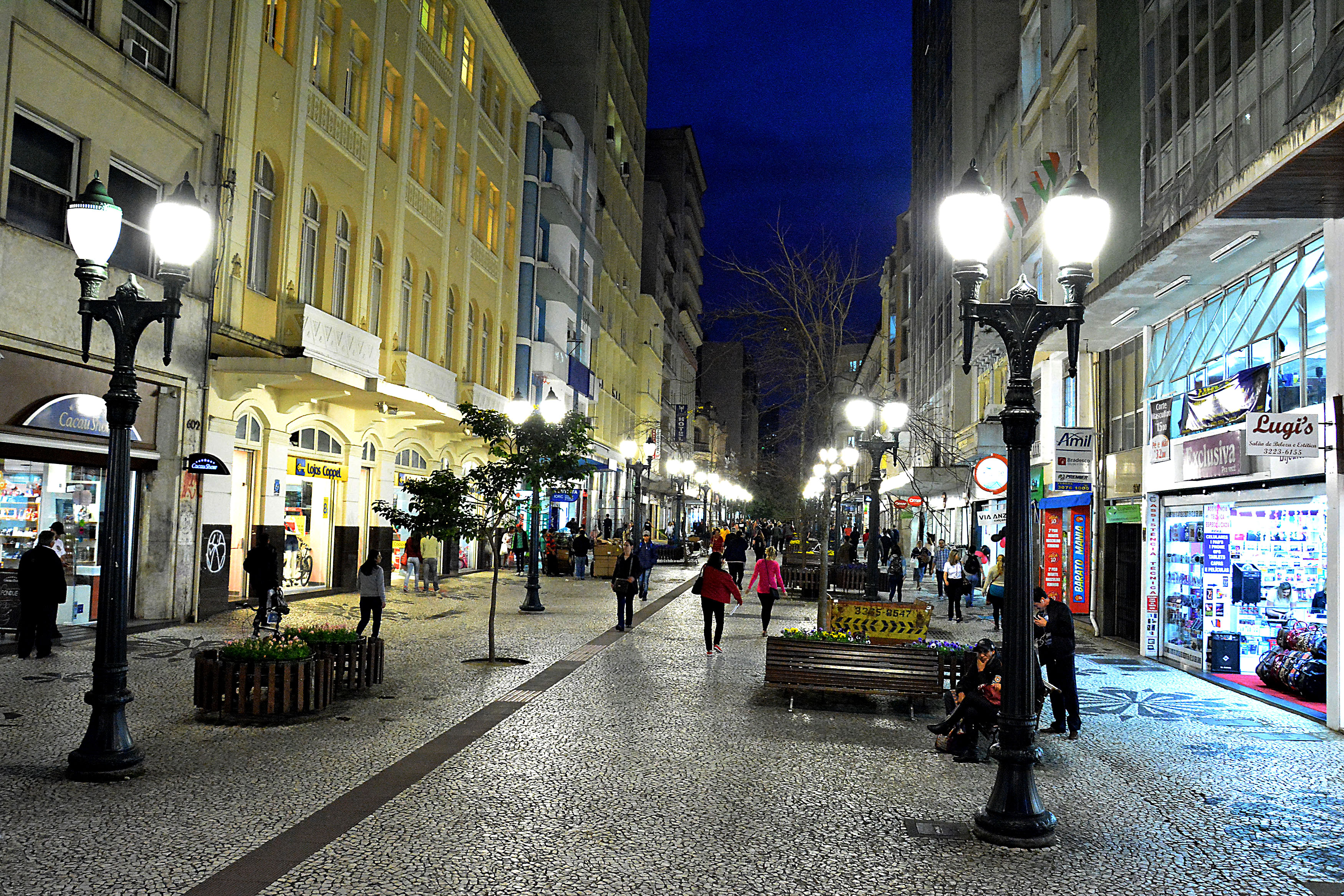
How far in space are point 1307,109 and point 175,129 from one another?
16.7 m

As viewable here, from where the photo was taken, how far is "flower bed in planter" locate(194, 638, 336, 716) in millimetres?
10102

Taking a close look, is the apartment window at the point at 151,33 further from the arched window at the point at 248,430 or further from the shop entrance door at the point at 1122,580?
the shop entrance door at the point at 1122,580

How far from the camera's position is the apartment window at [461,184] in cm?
3186

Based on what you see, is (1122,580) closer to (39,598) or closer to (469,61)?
(39,598)

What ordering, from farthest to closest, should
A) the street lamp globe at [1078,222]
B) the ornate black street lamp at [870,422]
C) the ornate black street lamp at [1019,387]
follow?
the ornate black street lamp at [870,422], the street lamp globe at [1078,222], the ornate black street lamp at [1019,387]

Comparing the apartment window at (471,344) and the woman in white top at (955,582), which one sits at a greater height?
the apartment window at (471,344)

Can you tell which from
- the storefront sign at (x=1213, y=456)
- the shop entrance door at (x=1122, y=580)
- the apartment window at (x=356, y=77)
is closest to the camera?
the storefront sign at (x=1213, y=456)

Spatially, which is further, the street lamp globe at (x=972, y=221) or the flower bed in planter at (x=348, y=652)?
the flower bed in planter at (x=348, y=652)

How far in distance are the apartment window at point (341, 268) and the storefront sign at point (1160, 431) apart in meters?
17.2

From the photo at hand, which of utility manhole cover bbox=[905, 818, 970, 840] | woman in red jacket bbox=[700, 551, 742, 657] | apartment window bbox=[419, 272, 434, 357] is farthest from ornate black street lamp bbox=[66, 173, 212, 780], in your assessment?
apartment window bbox=[419, 272, 434, 357]

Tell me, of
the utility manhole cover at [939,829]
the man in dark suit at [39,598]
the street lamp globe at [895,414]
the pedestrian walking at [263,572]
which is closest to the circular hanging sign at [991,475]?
the street lamp globe at [895,414]

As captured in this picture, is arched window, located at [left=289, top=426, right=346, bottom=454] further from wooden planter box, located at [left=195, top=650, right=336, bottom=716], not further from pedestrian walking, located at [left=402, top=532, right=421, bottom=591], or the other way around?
wooden planter box, located at [left=195, top=650, right=336, bottom=716]

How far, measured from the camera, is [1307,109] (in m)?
11.1

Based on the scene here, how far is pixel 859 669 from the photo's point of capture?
38.7ft
